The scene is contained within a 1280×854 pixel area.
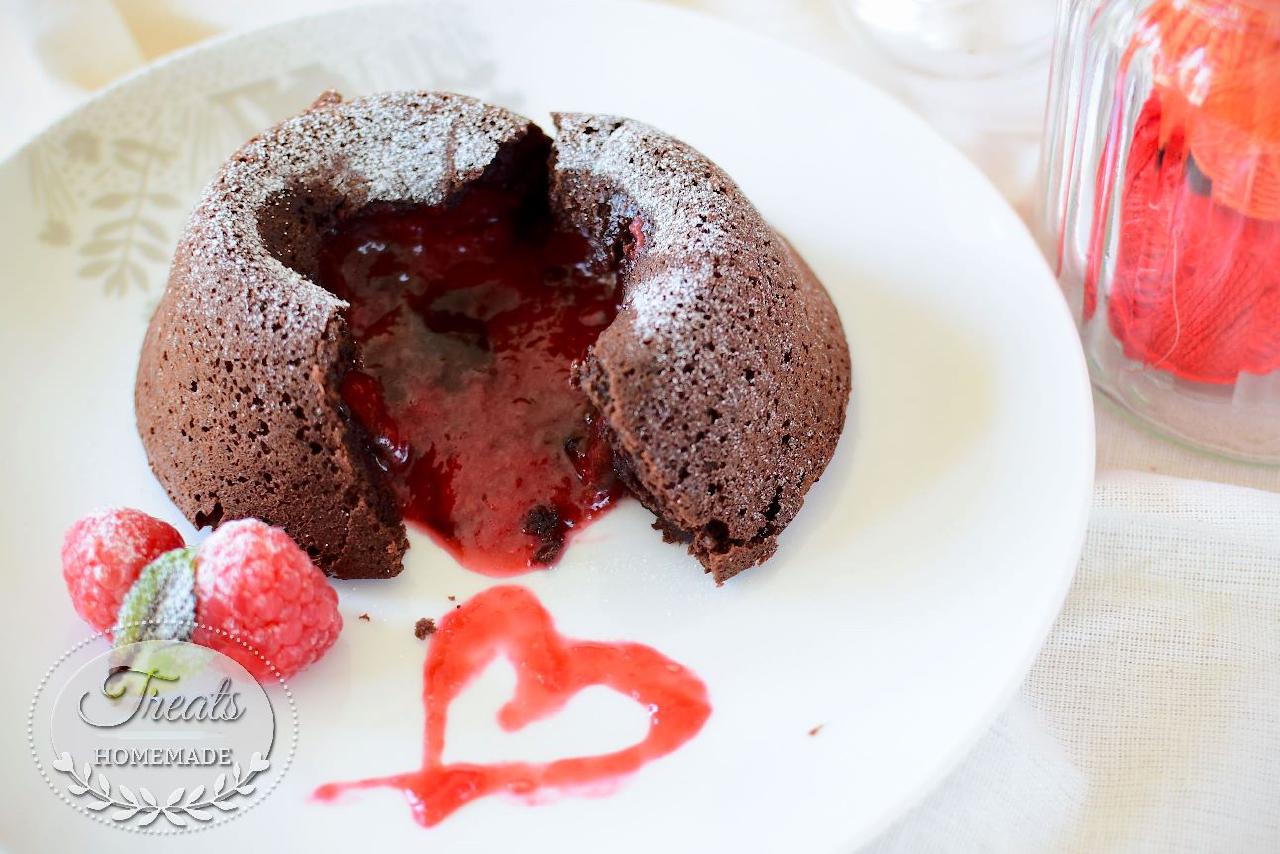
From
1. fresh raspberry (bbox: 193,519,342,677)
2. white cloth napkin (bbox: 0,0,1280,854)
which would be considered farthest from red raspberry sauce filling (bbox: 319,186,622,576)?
white cloth napkin (bbox: 0,0,1280,854)

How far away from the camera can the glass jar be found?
1528mm

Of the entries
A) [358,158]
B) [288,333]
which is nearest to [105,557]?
[288,333]

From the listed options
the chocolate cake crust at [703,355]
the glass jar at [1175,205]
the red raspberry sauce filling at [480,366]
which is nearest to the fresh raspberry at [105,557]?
the red raspberry sauce filling at [480,366]

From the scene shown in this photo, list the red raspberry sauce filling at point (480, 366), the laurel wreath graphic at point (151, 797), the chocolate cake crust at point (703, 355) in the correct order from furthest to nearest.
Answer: the red raspberry sauce filling at point (480, 366), the chocolate cake crust at point (703, 355), the laurel wreath graphic at point (151, 797)

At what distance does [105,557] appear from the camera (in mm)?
1516

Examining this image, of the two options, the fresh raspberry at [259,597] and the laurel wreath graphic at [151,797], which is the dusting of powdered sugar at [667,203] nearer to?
the fresh raspberry at [259,597]

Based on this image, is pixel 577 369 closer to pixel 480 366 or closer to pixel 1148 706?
pixel 480 366

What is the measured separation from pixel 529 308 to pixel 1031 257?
734 mm

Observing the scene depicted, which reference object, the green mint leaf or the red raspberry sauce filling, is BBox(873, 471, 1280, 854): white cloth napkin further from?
the green mint leaf

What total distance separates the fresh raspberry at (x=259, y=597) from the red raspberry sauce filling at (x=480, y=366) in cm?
25

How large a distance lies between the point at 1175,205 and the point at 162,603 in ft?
4.43

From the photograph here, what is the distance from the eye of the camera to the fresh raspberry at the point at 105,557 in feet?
4.97

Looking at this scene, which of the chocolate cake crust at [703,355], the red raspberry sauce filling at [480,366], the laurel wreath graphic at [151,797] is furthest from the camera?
the red raspberry sauce filling at [480,366]

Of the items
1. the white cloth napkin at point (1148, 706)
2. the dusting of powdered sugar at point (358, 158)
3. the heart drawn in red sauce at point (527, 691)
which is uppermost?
the dusting of powdered sugar at point (358, 158)
